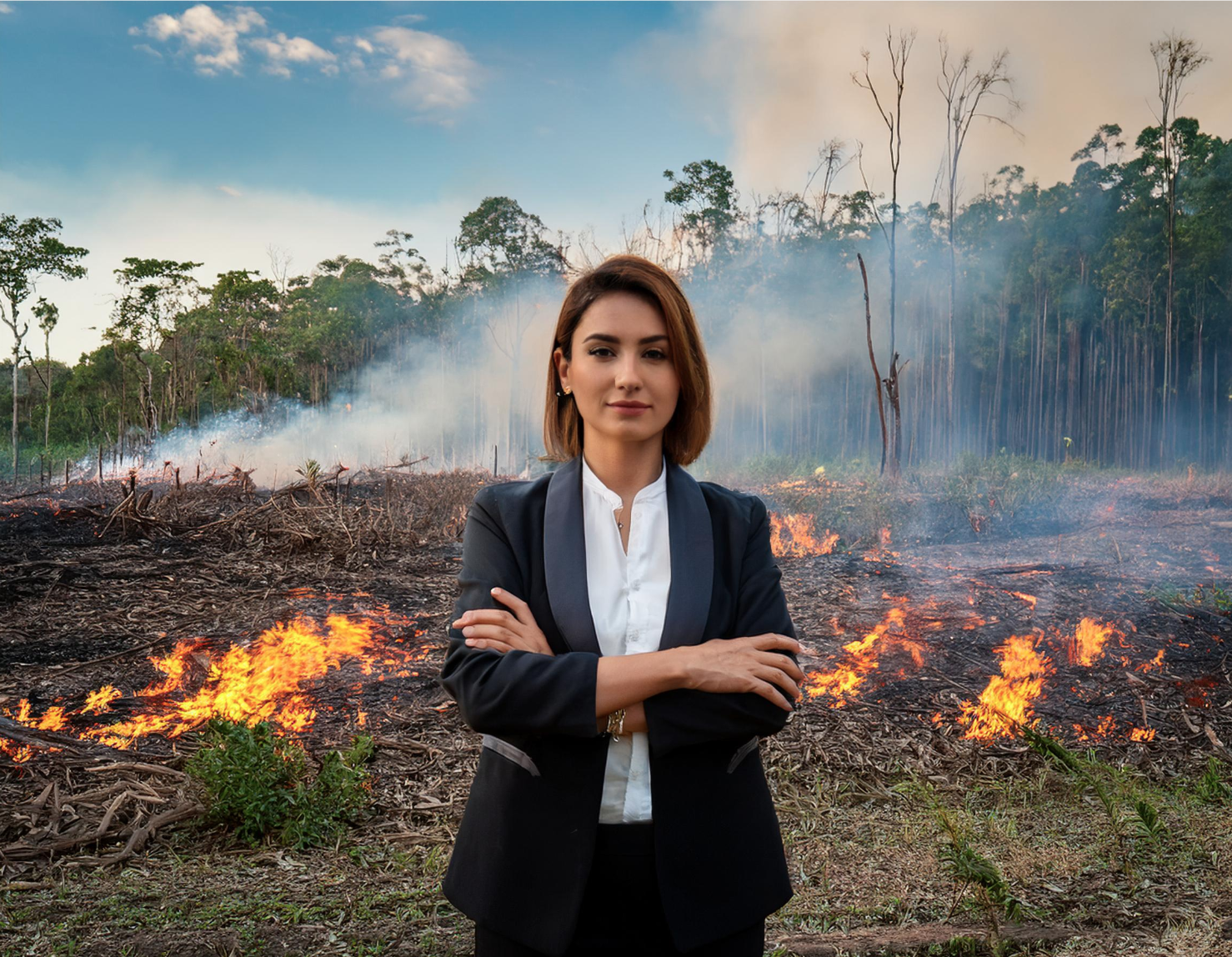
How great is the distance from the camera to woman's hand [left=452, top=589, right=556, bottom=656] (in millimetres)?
1479

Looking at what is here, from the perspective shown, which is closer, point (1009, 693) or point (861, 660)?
point (1009, 693)

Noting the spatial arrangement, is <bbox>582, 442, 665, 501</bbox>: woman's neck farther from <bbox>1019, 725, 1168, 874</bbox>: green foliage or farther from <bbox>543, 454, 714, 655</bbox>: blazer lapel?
<bbox>1019, 725, 1168, 874</bbox>: green foliage

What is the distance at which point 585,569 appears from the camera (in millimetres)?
1501

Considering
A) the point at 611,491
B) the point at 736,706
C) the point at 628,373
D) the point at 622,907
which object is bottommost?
the point at 622,907

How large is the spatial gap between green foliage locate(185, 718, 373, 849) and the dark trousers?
Answer: 2351mm

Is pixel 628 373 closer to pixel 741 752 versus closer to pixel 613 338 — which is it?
pixel 613 338

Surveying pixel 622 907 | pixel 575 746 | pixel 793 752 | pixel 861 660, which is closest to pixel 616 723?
pixel 575 746

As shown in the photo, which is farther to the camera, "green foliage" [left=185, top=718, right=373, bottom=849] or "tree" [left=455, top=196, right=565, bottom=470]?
"tree" [left=455, top=196, right=565, bottom=470]

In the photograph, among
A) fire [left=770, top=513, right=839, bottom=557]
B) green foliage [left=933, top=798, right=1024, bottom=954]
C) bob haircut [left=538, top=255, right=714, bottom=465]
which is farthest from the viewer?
fire [left=770, top=513, right=839, bottom=557]

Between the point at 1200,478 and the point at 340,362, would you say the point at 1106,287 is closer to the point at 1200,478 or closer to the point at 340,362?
the point at 1200,478

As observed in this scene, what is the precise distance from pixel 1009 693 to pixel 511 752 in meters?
4.43

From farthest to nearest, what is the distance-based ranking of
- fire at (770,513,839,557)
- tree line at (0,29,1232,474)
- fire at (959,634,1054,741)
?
tree line at (0,29,1232,474) < fire at (770,513,839,557) < fire at (959,634,1054,741)

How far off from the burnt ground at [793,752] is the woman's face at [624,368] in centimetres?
195

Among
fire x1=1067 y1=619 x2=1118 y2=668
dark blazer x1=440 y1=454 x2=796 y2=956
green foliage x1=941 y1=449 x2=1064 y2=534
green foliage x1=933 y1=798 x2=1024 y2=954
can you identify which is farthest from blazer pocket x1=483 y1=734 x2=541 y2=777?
green foliage x1=941 y1=449 x2=1064 y2=534
